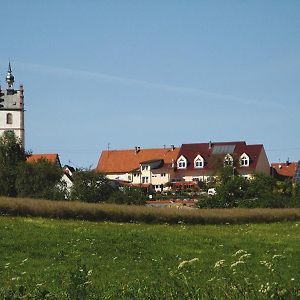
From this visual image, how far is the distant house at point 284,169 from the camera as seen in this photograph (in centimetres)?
13925

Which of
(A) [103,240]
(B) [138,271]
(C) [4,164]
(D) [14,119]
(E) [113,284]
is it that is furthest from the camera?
(D) [14,119]

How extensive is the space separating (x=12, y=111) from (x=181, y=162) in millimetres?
48771

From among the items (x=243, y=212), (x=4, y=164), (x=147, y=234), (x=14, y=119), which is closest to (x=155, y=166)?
(x=14, y=119)

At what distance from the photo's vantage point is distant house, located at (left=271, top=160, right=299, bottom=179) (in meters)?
139

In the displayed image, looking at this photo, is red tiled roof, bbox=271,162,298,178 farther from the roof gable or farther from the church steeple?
the church steeple

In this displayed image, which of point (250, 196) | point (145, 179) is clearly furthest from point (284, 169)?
point (250, 196)

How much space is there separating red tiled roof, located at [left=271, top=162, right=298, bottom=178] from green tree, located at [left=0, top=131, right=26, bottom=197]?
6180cm

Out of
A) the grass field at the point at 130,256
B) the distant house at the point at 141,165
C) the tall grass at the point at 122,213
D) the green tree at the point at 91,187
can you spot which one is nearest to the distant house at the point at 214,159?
the distant house at the point at 141,165

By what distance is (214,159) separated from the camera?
12675 cm

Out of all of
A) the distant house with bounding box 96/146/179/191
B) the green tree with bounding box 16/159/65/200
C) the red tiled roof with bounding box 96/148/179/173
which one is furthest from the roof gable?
the green tree with bounding box 16/159/65/200

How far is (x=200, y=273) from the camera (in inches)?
666

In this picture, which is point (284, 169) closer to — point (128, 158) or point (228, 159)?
point (228, 159)

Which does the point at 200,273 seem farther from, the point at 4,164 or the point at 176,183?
the point at 176,183

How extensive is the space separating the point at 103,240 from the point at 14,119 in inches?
5640
